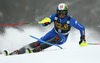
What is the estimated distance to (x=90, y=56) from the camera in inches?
122

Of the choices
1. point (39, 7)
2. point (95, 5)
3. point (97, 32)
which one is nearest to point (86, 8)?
point (95, 5)

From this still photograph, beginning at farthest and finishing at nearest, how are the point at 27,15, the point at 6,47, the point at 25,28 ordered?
the point at 27,15 → the point at 25,28 → the point at 6,47

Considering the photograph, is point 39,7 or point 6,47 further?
point 39,7

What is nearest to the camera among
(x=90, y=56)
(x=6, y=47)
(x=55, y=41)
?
(x=90, y=56)

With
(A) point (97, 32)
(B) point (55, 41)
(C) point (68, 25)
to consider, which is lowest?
(A) point (97, 32)

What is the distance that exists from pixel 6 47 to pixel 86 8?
17.6 feet

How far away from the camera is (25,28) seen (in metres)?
8.40

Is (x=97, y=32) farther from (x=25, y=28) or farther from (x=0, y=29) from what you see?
(x=0, y=29)

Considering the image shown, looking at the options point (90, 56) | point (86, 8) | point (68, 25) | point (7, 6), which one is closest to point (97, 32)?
Result: point (86, 8)

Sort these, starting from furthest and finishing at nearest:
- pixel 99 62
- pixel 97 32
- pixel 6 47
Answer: pixel 97 32, pixel 6 47, pixel 99 62

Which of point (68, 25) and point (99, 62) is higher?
point (68, 25)

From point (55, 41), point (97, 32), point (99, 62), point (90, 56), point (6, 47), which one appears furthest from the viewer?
point (97, 32)

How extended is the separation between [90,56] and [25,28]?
5637 mm

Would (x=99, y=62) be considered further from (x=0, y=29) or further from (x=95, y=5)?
(x=95, y=5)
